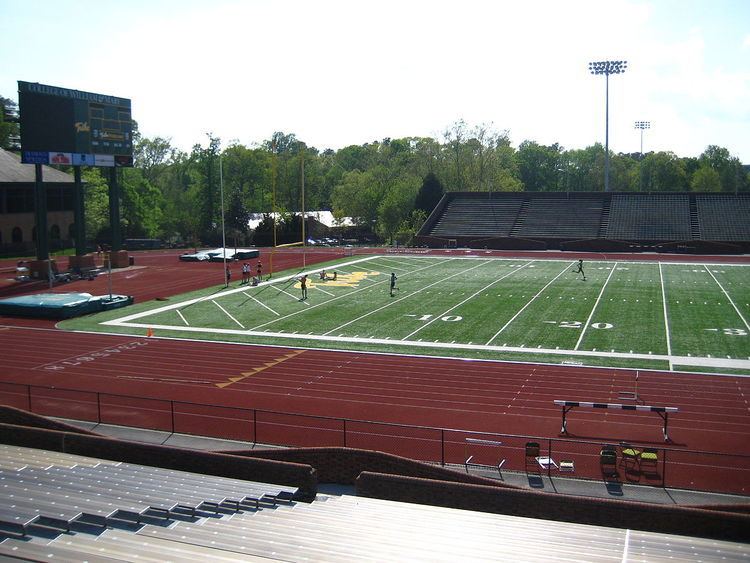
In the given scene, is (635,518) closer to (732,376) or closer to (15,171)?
(732,376)

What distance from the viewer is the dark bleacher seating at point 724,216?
65938 millimetres

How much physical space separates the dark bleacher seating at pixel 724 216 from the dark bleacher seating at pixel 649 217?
4.38 ft

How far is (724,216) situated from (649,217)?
6.49 m

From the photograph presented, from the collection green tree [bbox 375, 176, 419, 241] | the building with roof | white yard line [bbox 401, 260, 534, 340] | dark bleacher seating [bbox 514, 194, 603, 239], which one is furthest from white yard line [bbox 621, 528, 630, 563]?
green tree [bbox 375, 176, 419, 241]

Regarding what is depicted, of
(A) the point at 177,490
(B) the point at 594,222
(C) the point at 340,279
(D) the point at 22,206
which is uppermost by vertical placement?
(D) the point at 22,206

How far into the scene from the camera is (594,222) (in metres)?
71.3

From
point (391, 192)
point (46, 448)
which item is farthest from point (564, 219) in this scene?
point (46, 448)

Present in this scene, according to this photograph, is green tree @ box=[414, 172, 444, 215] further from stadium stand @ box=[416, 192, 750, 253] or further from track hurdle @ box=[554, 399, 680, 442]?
track hurdle @ box=[554, 399, 680, 442]

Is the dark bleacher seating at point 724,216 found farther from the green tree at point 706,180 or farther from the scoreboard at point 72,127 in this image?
the scoreboard at point 72,127

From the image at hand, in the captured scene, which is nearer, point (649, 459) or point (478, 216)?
point (649, 459)

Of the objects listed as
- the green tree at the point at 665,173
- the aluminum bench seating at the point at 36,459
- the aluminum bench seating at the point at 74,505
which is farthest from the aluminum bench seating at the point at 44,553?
the green tree at the point at 665,173

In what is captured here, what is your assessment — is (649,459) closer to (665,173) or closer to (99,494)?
(99,494)

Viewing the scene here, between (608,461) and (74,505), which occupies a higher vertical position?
(74,505)

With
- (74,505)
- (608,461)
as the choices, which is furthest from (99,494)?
(608,461)
